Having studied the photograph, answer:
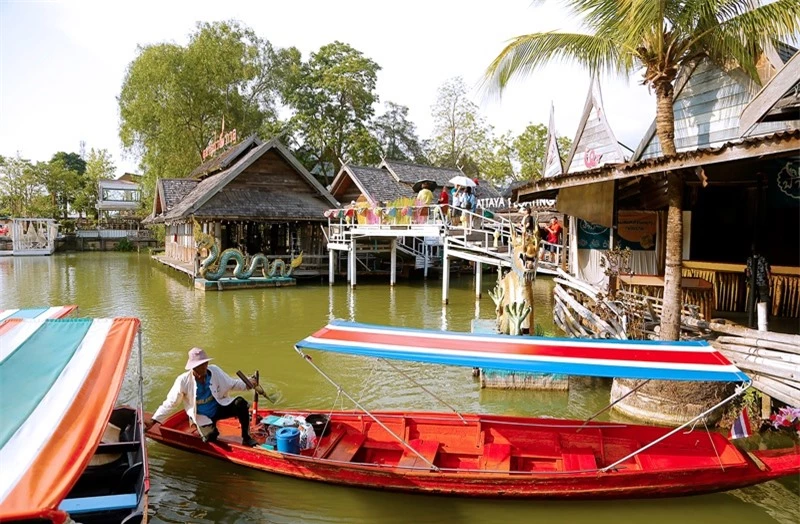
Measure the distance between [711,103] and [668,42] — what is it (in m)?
4.56

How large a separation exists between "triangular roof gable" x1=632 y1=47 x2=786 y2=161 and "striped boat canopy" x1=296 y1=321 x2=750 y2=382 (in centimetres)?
644

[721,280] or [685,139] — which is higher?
[685,139]

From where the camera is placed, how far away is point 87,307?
687 inches

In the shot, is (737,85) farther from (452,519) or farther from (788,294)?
(452,519)

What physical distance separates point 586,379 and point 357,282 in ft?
49.9

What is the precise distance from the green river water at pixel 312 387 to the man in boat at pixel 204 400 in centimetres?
63

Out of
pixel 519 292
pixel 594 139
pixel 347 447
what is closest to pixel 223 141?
pixel 594 139

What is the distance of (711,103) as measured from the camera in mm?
11492

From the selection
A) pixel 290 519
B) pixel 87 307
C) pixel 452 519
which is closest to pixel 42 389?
pixel 290 519

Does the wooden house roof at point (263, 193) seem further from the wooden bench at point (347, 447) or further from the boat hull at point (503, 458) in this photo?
the wooden bench at point (347, 447)

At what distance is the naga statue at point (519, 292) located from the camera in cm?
977

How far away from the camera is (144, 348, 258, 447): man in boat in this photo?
21.2 ft

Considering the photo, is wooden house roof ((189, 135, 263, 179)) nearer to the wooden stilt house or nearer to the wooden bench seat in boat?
the wooden stilt house

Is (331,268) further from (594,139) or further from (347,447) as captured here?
(347,447)
